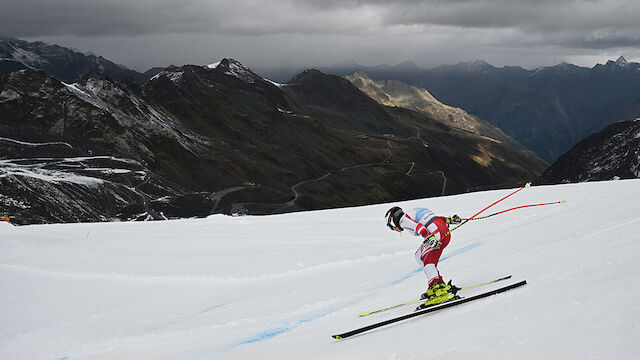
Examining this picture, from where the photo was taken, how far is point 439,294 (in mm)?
10070

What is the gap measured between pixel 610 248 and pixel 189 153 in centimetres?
16982

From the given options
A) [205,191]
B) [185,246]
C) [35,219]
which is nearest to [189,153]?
[205,191]

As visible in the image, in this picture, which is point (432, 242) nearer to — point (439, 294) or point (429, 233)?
point (429, 233)

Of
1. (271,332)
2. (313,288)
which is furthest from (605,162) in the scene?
(271,332)

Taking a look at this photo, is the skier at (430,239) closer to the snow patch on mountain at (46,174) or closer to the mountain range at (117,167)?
the mountain range at (117,167)

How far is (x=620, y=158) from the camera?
15662 cm

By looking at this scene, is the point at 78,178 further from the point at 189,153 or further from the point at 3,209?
the point at 189,153

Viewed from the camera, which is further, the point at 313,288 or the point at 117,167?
the point at 117,167

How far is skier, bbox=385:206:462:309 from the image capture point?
10.1 m

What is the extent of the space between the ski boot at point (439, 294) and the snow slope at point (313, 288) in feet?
2.55

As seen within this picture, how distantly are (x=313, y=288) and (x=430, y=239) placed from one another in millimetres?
5197

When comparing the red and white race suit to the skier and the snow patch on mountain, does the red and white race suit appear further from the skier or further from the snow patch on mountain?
the snow patch on mountain

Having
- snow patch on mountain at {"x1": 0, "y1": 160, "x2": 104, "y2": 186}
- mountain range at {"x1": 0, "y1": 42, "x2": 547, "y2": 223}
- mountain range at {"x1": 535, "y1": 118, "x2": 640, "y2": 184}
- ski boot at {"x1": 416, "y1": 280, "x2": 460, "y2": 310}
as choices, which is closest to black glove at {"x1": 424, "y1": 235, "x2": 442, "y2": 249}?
ski boot at {"x1": 416, "y1": 280, "x2": 460, "y2": 310}

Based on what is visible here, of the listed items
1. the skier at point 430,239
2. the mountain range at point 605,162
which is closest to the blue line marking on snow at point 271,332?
the skier at point 430,239
